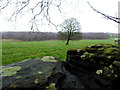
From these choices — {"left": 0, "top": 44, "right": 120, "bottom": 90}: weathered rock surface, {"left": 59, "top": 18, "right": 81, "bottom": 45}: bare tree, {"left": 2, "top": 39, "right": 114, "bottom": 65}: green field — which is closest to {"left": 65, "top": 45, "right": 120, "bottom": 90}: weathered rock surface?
{"left": 0, "top": 44, "right": 120, "bottom": 90}: weathered rock surface

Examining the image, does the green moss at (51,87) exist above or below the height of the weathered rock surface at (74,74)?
below

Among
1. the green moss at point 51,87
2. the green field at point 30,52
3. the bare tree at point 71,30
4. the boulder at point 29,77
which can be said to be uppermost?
the bare tree at point 71,30

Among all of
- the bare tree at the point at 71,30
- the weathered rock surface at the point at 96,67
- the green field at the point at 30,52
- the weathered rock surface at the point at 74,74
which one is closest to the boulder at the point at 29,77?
the weathered rock surface at the point at 74,74

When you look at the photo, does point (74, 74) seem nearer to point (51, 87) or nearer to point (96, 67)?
point (96, 67)

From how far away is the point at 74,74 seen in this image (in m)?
4.51

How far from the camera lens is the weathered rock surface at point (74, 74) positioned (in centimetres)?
338

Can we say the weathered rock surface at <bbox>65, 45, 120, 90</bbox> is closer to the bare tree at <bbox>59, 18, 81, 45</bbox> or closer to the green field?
the green field

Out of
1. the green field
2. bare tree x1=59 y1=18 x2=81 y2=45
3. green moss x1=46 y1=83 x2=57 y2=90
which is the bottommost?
the green field

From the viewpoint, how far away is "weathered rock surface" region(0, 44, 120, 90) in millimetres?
3377

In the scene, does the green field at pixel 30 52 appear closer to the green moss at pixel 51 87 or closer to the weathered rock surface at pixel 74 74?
the weathered rock surface at pixel 74 74

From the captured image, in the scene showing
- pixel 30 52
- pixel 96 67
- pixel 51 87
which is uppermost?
pixel 96 67

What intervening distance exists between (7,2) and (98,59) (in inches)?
A: 118

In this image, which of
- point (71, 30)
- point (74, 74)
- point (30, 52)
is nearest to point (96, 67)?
point (74, 74)

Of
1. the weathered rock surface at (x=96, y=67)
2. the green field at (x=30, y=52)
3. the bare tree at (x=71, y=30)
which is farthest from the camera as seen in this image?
the bare tree at (x=71, y=30)
